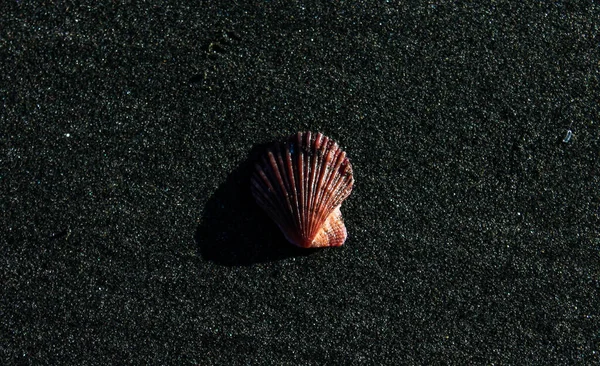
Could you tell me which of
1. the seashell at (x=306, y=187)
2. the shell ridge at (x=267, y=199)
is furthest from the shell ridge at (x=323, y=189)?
the shell ridge at (x=267, y=199)

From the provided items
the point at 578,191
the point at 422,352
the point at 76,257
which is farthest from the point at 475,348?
the point at 76,257

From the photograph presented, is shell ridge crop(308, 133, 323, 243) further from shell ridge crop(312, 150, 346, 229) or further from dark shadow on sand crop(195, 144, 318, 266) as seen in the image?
dark shadow on sand crop(195, 144, 318, 266)

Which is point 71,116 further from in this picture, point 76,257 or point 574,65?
point 574,65

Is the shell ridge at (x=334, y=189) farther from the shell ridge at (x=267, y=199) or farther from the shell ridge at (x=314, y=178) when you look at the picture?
the shell ridge at (x=267, y=199)

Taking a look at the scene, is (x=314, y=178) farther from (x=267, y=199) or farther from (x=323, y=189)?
(x=267, y=199)

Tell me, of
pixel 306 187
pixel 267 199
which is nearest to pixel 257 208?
pixel 267 199

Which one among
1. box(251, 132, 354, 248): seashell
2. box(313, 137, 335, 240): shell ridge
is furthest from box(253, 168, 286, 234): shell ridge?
box(313, 137, 335, 240): shell ridge
